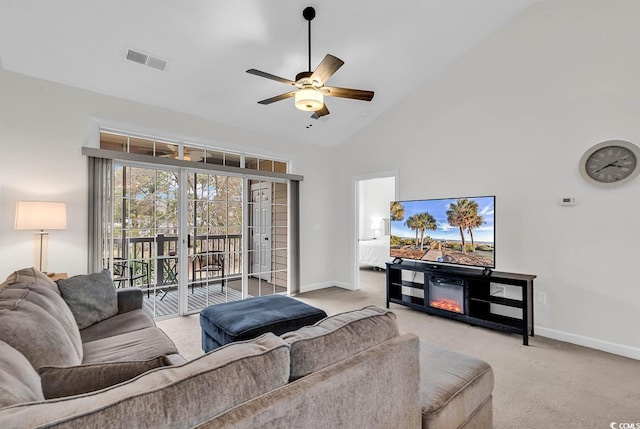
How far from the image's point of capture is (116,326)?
2398 mm

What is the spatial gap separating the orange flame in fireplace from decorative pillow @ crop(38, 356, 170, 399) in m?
3.62

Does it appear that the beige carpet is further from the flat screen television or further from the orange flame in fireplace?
the flat screen television

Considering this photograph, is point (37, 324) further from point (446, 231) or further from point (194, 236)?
point (446, 231)

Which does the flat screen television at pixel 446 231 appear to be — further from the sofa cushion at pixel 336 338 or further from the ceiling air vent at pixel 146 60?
→ the ceiling air vent at pixel 146 60

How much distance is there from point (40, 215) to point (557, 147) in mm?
5155

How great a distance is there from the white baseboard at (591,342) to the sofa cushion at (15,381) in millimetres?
4241

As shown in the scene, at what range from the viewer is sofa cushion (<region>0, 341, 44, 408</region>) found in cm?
78

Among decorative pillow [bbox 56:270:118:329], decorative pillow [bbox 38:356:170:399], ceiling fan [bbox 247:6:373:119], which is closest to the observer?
decorative pillow [bbox 38:356:170:399]

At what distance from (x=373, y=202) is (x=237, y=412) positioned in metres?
9.15

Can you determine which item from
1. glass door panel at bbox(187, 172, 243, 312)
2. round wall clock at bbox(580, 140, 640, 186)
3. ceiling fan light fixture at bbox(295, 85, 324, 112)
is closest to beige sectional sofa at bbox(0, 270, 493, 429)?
ceiling fan light fixture at bbox(295, 85, 324, 112)

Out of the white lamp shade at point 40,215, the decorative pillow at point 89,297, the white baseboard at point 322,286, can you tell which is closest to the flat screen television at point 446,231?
the white baseboard at point 322,286

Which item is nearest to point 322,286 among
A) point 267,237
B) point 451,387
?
point 267,237

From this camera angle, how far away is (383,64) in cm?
397

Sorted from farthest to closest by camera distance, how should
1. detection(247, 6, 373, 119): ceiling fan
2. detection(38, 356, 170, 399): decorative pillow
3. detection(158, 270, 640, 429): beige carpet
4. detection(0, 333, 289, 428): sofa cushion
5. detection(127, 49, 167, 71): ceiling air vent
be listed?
1. detection(127, 49, 167, 71): ceiling air vent
2. detection(247, 6, 373, 119): ceiling fan
3. detection(158, 270, 640, 429): beige carpet
4. detection(38, 356, 170, 399): decorative pillow
5. detection(0, 333, 289, 428): sofa cushion
